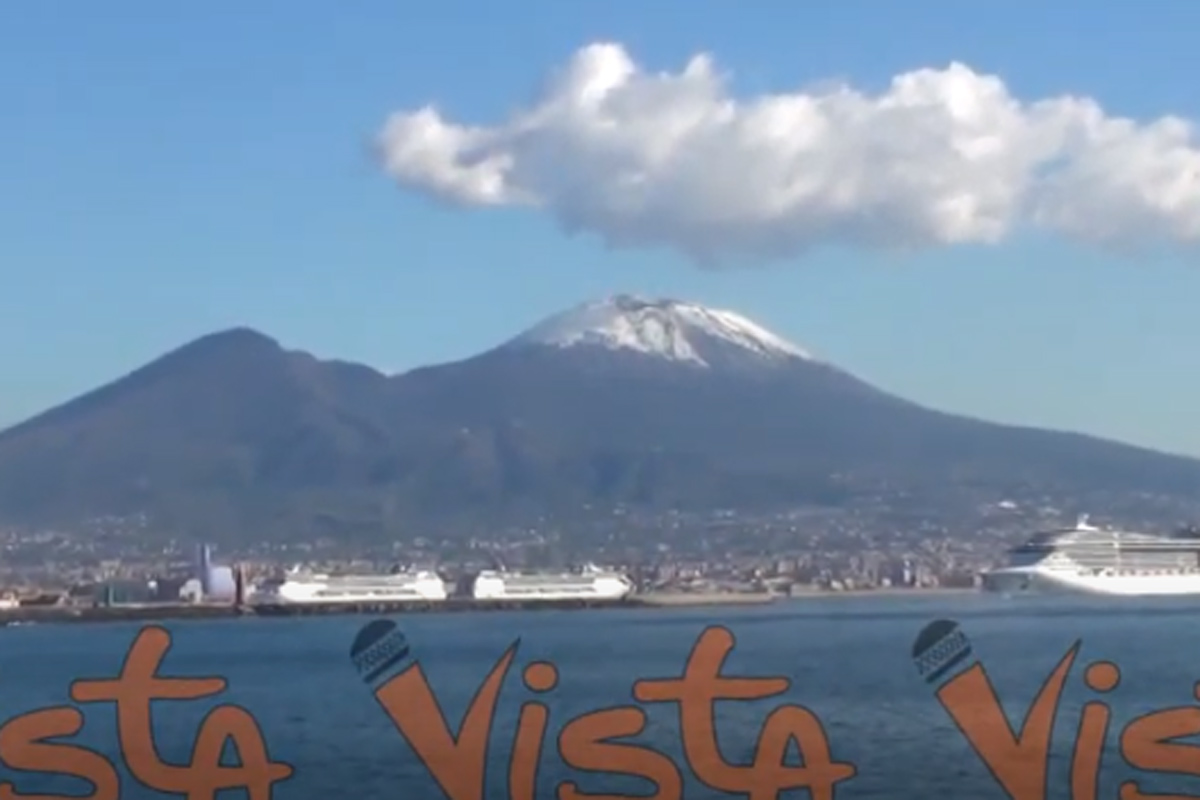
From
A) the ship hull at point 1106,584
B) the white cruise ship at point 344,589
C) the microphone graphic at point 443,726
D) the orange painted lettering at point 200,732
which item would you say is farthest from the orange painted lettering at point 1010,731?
the white cruise ship at point 344,589

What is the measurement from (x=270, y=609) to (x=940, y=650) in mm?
56645

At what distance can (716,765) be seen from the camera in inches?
495

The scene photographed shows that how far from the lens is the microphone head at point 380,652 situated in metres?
13.3

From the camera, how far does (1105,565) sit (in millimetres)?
65438

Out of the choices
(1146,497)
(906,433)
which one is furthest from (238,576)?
(906,433)

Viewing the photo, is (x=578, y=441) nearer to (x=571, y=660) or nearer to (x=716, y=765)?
(x=571, y=660)

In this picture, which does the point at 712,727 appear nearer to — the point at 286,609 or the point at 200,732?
the point at 200,732

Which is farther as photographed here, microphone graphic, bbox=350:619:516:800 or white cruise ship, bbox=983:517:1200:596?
white cruise ship, bbox=983:517:1200:596

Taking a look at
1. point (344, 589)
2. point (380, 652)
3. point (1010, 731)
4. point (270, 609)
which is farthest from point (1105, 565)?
point (380, 652)

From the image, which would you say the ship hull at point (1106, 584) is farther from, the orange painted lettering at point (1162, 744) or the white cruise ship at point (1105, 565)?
the orange painted lettering at point (1162, 744)

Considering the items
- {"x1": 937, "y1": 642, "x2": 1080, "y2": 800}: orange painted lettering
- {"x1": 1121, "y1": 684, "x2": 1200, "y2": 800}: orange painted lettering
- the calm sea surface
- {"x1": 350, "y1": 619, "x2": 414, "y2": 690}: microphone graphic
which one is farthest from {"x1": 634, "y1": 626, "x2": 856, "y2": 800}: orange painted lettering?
the calm sea surface

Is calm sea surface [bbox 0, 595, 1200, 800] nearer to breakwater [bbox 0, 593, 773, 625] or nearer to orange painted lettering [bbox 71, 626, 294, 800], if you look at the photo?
breakwater [bbox 0, 593, 773, 625]

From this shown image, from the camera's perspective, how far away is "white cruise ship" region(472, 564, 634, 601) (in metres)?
72.4

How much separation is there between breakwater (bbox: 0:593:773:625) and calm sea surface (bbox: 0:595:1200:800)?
915mm
